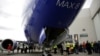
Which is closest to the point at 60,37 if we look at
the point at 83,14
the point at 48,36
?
the point at 48,36

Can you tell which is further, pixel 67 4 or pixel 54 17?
pixel 54 17

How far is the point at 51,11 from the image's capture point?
5684 millimetres

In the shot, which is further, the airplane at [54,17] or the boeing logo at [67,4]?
the airplane at [54,17]

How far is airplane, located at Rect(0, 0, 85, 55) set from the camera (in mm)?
5434

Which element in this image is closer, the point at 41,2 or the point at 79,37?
the point at 41,2

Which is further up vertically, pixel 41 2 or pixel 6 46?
pixel 41 2

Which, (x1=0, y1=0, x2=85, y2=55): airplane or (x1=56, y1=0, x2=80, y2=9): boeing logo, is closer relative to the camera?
(x1=56, y1=0, x2=80, y2=9): boeing logo

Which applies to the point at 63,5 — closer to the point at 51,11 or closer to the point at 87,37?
the point at 51,11

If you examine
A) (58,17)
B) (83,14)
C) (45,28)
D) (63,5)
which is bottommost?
(45,28)

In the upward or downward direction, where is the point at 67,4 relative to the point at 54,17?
upward

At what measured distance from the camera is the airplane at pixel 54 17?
543 cm

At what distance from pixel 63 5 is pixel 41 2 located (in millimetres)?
963

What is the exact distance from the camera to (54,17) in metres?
5.77

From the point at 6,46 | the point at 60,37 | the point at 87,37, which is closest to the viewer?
the point at 60,37
